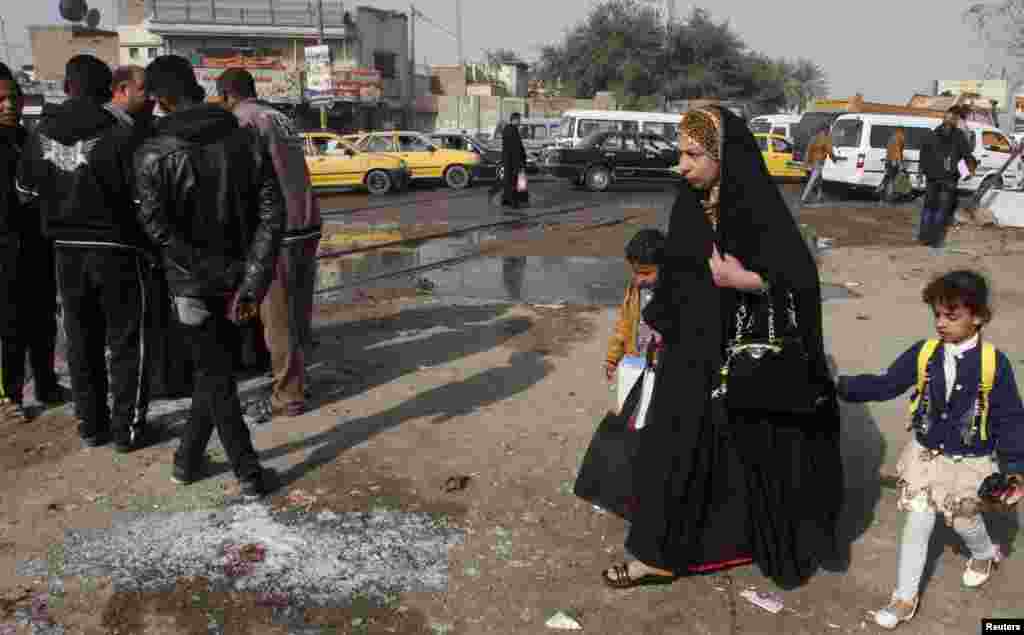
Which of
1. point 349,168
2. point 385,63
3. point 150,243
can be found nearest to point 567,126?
point 349,168

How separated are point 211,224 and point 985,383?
9.60ft

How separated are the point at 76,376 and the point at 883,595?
150 inches

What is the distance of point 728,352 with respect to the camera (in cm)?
279

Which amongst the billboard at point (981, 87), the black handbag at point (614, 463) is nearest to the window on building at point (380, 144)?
the black handbag at point (614, 463)

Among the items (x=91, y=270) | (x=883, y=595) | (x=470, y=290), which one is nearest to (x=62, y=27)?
(x=470, y=290)

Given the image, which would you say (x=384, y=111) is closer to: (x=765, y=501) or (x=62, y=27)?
(x=62, y=27)

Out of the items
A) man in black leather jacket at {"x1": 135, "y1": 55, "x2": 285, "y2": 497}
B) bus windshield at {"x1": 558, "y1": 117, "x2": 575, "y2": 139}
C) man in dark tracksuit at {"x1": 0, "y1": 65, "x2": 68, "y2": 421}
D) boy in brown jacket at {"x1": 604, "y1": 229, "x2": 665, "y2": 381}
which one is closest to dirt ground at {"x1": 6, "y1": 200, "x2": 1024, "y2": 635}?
man in dark tracksuit at {"x1": 0, "y1": 65, "x2": 68, "y2": 421}

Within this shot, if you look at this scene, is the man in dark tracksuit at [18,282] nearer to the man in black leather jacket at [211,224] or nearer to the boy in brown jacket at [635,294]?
the man in black leather jacket at [211,224]

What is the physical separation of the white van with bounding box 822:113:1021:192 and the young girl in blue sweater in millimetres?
17238

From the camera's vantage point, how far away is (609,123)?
23.0 meters

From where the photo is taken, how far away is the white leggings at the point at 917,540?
2.75 m

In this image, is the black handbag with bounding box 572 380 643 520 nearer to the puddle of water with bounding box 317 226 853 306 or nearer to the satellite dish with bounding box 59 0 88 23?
the puddle of water with bounding box 317 226 853 306

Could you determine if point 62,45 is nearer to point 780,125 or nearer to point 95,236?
point 780,125

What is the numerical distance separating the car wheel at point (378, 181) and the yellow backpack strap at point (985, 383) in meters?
17.6
